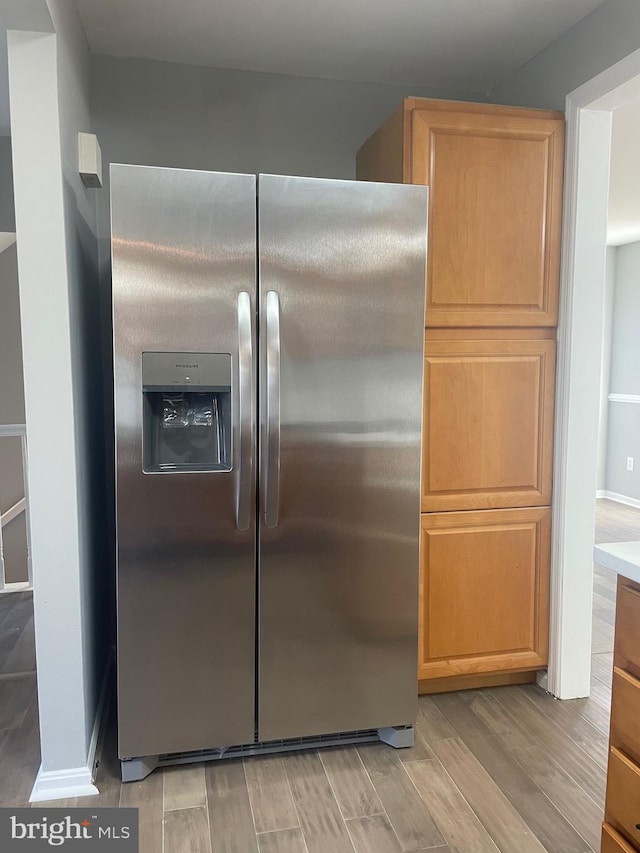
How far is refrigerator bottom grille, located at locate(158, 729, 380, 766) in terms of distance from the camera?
6.65ft

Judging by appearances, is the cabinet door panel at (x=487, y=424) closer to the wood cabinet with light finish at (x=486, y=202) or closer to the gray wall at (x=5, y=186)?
the wood cabinet with light finish at (x=486, y=202)

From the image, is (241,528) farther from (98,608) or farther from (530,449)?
(530,449)

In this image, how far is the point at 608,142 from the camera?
2.33m

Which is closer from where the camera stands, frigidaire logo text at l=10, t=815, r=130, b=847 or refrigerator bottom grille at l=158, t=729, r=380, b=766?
frigidaire logo text at l=10, t=815, r=130, b=847

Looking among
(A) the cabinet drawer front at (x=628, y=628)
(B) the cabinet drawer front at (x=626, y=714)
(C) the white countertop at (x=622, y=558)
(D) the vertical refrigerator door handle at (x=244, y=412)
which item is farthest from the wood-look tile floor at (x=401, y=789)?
(C) the white countertop at (x=622, y=558)

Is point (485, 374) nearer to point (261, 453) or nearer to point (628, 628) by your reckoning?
point (261, 453)

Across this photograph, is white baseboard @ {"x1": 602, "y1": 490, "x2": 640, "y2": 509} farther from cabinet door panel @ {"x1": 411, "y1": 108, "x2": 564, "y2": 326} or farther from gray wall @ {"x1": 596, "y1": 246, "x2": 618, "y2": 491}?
cabinet door panel @ {"x1": 411, "y1": 108, "x2": 564, "y2": 326}

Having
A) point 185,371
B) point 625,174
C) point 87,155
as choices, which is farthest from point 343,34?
point 625,174

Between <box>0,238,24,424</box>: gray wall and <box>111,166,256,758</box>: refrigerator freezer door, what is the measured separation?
3036mm

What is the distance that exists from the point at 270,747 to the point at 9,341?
3.58 metres

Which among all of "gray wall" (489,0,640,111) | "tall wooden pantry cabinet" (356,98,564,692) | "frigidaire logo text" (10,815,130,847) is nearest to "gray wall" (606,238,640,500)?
"gray wall" (489,0,640,111)

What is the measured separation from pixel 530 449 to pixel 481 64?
1.62m

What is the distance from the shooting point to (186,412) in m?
1.93

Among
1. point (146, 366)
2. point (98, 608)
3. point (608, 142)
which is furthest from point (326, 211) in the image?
point (98, 608)
